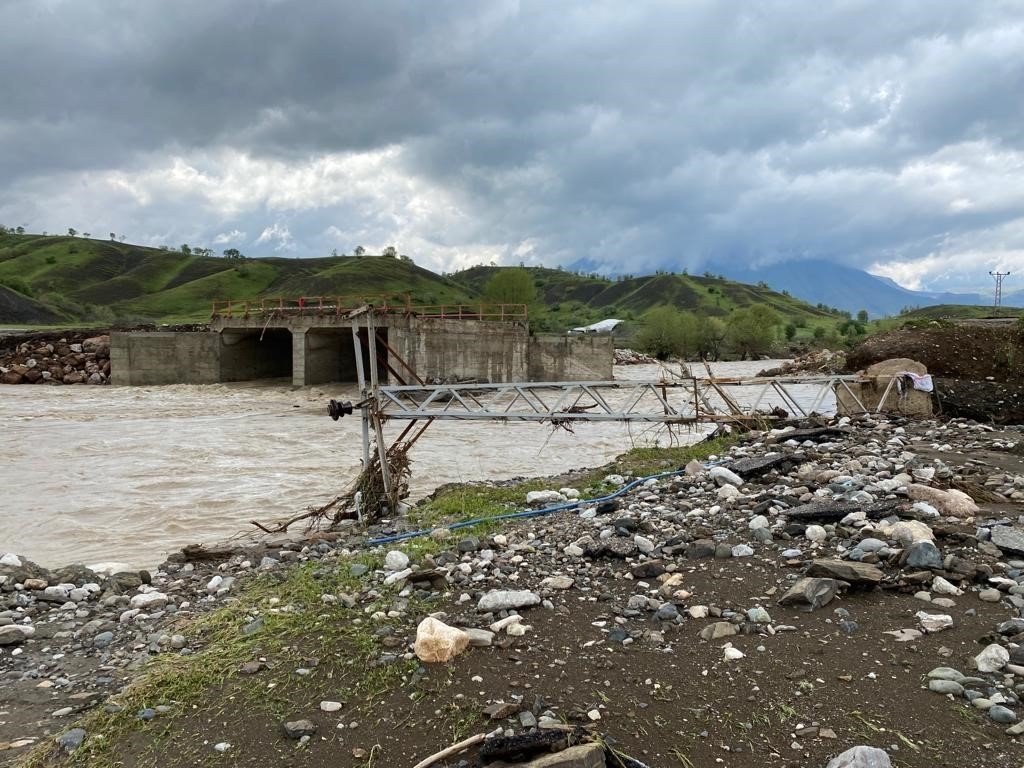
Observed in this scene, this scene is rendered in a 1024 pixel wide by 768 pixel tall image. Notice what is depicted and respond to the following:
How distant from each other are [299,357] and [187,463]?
804 inches

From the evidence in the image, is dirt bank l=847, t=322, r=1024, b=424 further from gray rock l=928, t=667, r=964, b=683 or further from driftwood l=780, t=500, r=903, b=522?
gray rock l=928, t=667, r=964, b=683

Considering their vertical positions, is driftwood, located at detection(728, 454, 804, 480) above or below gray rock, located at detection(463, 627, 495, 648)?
above

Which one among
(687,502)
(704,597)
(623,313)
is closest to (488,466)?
(687,502)

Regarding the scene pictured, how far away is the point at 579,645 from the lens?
4.68 m

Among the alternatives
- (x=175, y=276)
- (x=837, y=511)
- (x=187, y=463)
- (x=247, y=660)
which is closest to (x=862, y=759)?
(x=837, y=511)

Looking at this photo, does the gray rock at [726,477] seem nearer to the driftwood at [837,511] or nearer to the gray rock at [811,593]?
the driftwood at [837,511]

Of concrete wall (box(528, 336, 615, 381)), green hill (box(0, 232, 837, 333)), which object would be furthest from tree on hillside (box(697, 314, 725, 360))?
concrete wall (box(528, 336, 615, 381))

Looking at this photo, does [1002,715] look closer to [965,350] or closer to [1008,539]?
[1008,539]

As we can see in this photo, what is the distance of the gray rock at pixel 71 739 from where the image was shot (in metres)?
4.03

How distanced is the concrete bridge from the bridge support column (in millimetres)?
57

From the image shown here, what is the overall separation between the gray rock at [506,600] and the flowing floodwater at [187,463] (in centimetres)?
661

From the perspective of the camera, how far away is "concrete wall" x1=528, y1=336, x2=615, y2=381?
38.9 m

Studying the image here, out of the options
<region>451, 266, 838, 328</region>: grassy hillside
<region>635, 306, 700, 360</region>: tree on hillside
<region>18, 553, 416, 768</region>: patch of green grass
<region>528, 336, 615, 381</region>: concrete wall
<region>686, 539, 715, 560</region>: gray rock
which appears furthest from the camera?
<region>451, 266, 838, 328</region>: grassy hillside

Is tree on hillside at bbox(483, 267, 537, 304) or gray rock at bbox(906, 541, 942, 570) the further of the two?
tree on hillside at bbox(483, 267, 537, 304)
